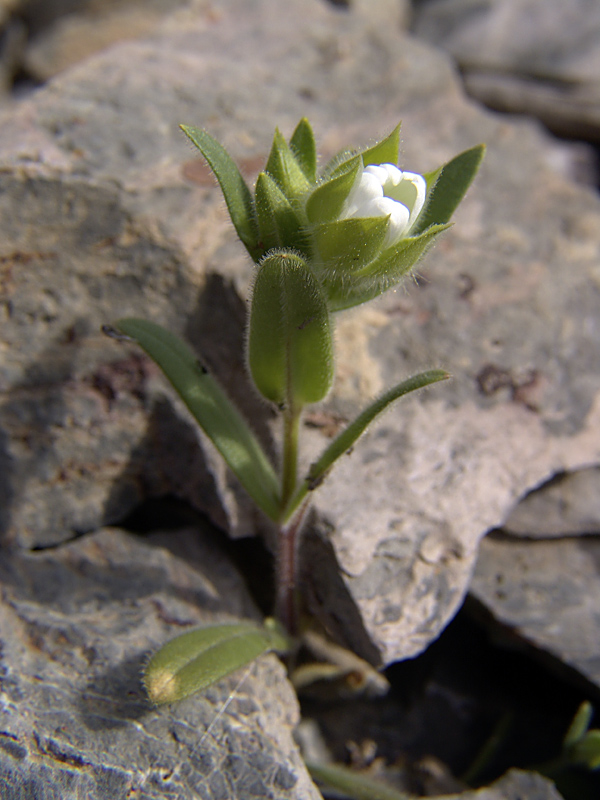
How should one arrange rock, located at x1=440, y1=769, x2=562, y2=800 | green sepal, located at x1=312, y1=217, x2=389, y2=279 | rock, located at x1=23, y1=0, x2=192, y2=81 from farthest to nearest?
1. rock, located at x1=23, y1=0, x2=192, y2=81
2. rock, located at x1=440, y1=769, x2=562, y2=800
3. green sepal, located at x1=312, y1=217, x2=389, y2=279

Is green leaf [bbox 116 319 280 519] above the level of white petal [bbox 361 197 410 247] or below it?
below

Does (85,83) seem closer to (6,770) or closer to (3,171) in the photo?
(3,171)

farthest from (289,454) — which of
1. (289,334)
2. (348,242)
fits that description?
(348,242)

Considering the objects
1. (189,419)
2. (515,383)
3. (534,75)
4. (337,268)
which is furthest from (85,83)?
(534,75)

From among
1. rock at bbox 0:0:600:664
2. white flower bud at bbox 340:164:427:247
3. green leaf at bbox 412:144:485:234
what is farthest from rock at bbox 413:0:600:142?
white flower bud at bbox 340:164:427:247

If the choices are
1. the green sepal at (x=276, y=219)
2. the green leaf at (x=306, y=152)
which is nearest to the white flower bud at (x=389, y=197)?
the green sepal at (x=276, y=219)

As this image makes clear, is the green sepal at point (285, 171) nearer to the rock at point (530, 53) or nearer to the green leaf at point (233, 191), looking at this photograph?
the green leaf at point (233, 191)

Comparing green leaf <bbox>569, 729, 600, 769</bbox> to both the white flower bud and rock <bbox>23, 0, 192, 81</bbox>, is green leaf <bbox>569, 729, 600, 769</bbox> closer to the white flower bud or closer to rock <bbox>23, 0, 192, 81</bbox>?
the white flower bud
